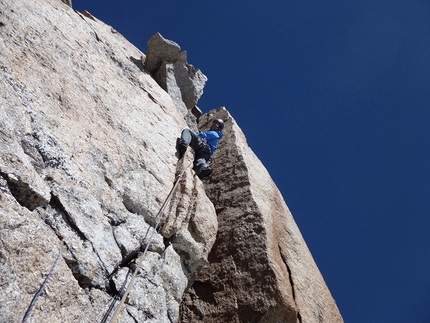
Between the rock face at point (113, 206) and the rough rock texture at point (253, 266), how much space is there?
0.02 meters

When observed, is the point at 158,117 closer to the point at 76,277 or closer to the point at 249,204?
the point at 249,204

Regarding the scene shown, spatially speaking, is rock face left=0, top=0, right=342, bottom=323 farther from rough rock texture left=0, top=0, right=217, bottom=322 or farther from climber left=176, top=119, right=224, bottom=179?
climber left=176, top=119, right=224, bottom=179

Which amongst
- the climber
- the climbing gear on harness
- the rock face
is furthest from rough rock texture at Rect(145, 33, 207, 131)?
the climber

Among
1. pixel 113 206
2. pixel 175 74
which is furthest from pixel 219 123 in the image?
pixel 113 206

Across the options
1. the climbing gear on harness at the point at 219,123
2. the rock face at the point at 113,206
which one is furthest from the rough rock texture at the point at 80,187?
the climbing gear on harness at the point at 219,123

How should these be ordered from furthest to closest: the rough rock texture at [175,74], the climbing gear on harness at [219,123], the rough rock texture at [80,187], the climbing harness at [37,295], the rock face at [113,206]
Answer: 1. the rough rock texture at [175,74]
2. the climbing gear on harness at [219,123]
3. the rock face at [113,206]
4. the rough rock texture at [80,187]
5. the climbing harness at [37,295]

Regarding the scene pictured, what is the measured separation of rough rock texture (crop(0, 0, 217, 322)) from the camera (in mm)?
4113

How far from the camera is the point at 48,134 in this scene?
5289mm

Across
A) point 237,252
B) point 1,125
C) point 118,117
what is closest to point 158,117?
point 118,117

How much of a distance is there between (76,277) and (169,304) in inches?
64.1

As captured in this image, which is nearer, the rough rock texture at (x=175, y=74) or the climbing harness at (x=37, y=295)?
the climbing harness at (x=37, y=295)

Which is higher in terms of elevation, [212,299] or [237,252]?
[237,252]

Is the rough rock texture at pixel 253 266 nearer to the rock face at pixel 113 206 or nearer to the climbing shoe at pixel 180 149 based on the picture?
the rock face at pixel 113 206

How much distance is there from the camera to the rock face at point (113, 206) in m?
4.29
